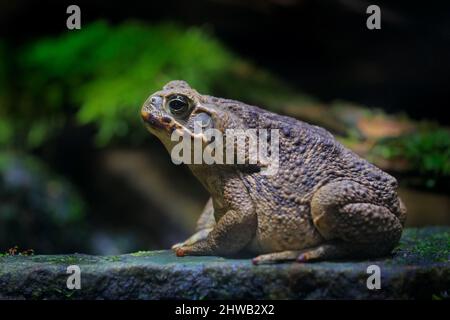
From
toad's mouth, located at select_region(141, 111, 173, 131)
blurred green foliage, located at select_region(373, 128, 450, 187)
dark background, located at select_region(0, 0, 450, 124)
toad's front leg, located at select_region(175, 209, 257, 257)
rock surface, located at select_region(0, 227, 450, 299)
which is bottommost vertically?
rock surface, located at select_region(0, 227, 450, 299)

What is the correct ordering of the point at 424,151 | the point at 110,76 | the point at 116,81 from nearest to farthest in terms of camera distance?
1. the point at 424,151
2. the point at 116,81
3. the point at 110,76

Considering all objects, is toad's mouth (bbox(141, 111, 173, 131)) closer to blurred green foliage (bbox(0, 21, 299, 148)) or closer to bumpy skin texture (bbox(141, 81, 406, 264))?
bumpy skin texture (bbox(141, 81, 406, 264))

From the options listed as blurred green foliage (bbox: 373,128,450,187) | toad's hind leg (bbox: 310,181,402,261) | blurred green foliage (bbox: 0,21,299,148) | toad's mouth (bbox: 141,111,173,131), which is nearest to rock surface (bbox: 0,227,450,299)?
toad's hind leg (bbox: 310,181,402,261)

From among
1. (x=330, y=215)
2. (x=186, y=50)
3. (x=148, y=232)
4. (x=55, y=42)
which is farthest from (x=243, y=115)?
(x=55, y=42)

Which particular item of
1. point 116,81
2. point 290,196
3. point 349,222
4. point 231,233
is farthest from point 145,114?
point 116,81

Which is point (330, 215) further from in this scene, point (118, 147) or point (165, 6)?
point (165, 6)

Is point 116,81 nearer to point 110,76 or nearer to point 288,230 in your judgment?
point 110,76

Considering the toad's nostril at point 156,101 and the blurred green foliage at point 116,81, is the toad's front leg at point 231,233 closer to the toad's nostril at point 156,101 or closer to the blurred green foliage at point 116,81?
the toad's nostril at point 156,101
